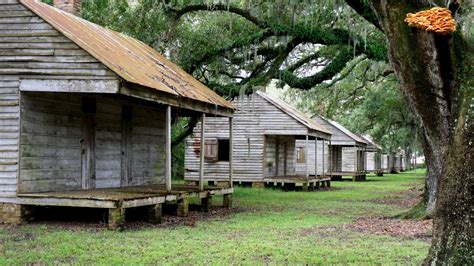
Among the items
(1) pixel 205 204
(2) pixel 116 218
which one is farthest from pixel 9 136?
(1) pixel 205 204

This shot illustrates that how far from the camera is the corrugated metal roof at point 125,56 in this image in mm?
12586

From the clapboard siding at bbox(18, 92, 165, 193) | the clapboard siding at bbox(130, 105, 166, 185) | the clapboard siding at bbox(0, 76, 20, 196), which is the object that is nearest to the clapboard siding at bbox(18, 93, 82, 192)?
the clapboard siding at bbox(18, 92, 165, 193)

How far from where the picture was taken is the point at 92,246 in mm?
10062

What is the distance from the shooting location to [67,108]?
14297 mm

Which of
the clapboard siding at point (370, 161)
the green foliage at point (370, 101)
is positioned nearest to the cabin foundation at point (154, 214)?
the green foliage at point (370, 101)

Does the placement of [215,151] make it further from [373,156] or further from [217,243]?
[373,156]

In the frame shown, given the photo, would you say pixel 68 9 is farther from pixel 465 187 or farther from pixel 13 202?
pixel 465 187

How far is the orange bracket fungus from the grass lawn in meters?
4.40

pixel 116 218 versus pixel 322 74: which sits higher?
pixel 322 74

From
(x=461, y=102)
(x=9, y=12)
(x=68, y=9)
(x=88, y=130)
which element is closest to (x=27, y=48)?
(x=9, y=12)

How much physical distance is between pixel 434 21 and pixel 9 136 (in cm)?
986

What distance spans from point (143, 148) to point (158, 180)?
1.68 m

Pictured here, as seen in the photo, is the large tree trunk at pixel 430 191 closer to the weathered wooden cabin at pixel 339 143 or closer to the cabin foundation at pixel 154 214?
the cabin foundation at pixel 154 214

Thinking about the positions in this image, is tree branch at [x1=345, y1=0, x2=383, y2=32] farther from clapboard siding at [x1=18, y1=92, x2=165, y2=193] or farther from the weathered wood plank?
clapboard siding at [x1=18, y1=92, x2=165, y2=193]
